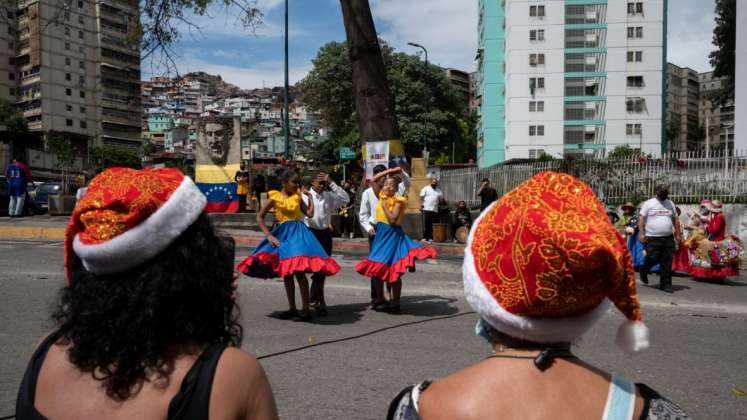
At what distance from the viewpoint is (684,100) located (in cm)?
16838

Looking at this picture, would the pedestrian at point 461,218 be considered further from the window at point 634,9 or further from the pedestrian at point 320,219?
the window at point 634,9

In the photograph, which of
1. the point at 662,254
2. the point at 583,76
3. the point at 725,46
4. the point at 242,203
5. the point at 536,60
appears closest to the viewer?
the point at 662,254

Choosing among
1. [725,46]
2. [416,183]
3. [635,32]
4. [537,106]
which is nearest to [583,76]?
[537,106]

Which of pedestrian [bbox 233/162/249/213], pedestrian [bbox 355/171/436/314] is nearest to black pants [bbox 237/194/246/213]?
pedestrian [bbox 233/162/249/213]

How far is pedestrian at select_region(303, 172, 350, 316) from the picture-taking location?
7832 millimetres

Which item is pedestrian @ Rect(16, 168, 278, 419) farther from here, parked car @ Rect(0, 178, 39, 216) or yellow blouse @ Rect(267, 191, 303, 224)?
parked car @ Rect(0, 178, 39, 216)

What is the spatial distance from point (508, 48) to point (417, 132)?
20604 millimetres

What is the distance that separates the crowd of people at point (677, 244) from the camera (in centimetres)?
1044

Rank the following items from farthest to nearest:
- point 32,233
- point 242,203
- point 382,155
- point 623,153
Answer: point 623,153, point 242,203, point 32,233, point 382,155

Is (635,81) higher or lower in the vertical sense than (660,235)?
higher

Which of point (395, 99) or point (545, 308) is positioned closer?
point (545, 308)

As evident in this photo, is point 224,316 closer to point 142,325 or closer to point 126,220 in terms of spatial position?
point 142,325

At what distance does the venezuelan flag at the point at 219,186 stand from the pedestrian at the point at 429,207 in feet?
23.2

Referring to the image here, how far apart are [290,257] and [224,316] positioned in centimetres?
536
